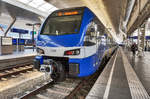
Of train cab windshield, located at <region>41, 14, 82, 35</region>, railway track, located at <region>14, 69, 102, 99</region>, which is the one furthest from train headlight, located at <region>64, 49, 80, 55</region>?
railway track, located at <region>14, 69, 102, 99</region>

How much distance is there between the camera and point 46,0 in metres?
13.5

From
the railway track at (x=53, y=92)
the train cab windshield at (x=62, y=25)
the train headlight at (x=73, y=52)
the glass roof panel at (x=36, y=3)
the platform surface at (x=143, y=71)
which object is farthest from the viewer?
the glass roof panel at (x=36, y=3)

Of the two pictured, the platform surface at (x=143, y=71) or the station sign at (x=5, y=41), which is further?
the station sign at (x=5, y=41)

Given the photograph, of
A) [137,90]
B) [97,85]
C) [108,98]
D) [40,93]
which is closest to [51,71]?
[40,93]

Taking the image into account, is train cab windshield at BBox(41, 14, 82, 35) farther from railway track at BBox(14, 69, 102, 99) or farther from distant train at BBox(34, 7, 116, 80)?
railway track at BBox(14, 69, 102, 99)

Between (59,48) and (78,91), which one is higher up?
(59,48)

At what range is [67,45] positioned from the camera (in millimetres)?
3465

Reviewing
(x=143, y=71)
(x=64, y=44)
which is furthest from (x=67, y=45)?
(x=143, y=71)

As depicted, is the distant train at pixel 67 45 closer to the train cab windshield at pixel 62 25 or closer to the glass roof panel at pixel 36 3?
the train cab windshield at pixel 62 25

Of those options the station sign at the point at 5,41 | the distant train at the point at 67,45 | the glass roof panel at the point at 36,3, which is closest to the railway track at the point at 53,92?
the distant train at the point at 67,45

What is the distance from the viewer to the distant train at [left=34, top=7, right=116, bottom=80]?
338 centimetres

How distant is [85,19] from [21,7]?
9844 millimetres

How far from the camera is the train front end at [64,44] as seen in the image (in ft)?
11.1

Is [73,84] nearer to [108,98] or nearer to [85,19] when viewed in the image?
[108,98]
